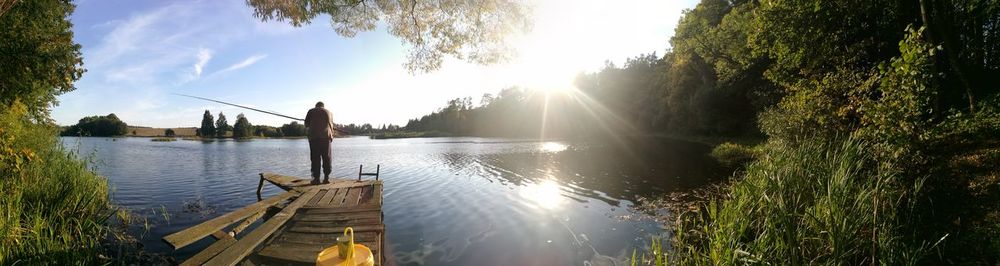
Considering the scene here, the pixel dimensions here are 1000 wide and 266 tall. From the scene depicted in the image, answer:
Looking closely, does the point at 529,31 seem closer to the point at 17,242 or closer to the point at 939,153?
the point at 939,153

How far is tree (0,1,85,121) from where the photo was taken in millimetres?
9727

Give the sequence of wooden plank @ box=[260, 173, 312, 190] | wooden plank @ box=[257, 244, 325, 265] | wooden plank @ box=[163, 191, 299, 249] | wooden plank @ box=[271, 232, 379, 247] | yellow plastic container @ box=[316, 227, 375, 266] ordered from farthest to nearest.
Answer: wooden plank @ box=[260, 173, 312, 190] → wooden plank @ box=[271, 232, 379, 247] → wooden plank @ box=[163, 191, 299, 249] → wooden plank @ box=[257, 244, 325, 265] → yellow plastic container @ box=[316, 227, 375, 266]

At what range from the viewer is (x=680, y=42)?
1076 inches

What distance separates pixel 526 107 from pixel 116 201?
109 m

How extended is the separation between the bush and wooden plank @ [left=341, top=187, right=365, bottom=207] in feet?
64.1

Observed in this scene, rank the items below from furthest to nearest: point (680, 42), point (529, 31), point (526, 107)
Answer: point (526, 107)
point (680, 42)
point (529, 31)

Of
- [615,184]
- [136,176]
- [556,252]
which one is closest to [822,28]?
[615,184]

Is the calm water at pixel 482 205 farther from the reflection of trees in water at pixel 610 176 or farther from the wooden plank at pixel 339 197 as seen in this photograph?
the wooden plank at pixel 339 197

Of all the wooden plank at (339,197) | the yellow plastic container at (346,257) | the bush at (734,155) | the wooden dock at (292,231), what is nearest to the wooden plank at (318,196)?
the wooden dock at (292,231)

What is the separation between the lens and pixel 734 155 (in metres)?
24.0

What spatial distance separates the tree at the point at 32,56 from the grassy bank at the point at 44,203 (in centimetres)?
77

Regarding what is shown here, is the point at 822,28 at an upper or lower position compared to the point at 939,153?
upper

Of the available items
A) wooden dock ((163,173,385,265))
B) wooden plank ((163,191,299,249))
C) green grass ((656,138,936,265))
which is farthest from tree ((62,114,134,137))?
green grass ((656,138,936,265))

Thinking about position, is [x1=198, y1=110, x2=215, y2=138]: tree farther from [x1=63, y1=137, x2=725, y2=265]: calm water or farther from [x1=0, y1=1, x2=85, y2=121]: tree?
[x1=0, y1=1, x2=85, y2=121]: tree
